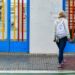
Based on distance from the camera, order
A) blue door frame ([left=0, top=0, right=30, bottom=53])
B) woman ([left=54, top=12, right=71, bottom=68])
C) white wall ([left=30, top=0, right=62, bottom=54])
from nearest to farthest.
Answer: woman ([left=54, top=12, right=71, bottom=68])
white wall ([left=30, top=0, right=62, bottom=54])
blue door frame ([left=0, top=0, right=30, bottom=53])

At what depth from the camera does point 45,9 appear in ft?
47.8

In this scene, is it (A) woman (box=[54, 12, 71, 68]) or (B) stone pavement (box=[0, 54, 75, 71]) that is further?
(B) stone pavement (box=[0, 54, 75, 71])

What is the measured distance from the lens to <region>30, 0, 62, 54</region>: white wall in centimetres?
1457

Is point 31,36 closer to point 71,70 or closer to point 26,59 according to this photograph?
point 26,59

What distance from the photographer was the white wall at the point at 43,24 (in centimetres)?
1457

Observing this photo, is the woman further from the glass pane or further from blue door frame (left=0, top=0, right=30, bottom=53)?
the glass pane

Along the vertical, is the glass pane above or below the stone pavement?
above

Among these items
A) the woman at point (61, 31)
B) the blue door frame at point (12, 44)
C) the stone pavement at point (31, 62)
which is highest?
the woman at point (61, 31)

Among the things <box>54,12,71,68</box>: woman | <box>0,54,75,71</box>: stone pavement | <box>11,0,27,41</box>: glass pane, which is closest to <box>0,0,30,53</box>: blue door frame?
<box>11,0,27,41</box>: glass pane

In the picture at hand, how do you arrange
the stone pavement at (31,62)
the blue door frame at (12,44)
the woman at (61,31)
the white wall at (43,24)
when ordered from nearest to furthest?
the woman at (61,31) < the stone pavement at (31,62) < the white wall at (43,24) < the blue door frame at (12,44)

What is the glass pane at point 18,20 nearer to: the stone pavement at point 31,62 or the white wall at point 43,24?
the white wall at point 43,24

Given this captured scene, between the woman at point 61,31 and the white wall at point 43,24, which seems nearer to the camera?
the woman at point 61,31

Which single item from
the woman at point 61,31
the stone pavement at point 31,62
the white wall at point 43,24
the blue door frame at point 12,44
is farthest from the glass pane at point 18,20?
the woman at point 61,31

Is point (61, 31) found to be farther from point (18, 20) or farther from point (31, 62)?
point (18, 20)
